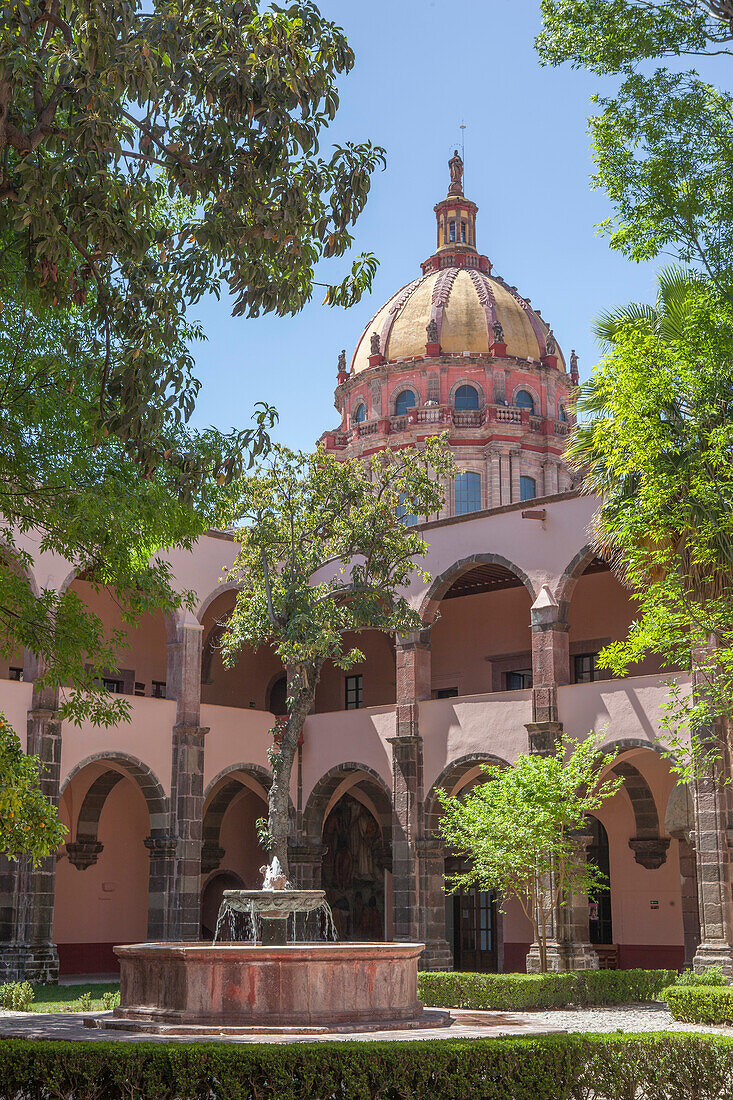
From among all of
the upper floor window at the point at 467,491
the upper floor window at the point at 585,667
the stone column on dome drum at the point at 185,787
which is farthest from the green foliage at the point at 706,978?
the upper floor window at the point at 467,491

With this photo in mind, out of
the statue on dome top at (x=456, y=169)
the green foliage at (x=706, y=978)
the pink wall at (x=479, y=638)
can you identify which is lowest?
the green foliage at (x=706, y=978)

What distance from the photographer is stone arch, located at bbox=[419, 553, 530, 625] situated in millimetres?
23359

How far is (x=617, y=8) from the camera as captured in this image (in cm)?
1147

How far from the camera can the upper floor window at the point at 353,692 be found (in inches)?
1156

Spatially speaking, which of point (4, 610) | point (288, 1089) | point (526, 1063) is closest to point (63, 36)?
point (4, 610)

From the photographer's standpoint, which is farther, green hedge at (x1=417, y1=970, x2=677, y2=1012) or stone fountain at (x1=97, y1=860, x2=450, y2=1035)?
green hedge at (x1=417, y1=970, x2=677, y2=1012)

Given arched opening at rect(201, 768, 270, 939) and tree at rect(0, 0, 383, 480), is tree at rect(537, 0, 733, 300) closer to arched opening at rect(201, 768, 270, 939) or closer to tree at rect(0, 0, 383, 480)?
tree at rect(0, 0, 383, 480)

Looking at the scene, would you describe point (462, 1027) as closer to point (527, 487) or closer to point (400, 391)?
point (527, 487)

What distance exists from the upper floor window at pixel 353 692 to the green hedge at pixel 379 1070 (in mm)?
20455

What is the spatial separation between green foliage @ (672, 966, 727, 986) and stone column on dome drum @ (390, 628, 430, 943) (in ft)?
20.4

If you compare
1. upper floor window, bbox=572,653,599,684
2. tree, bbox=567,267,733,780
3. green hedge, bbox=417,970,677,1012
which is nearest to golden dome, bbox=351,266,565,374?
upper floor window, bbox=572,653,599,684

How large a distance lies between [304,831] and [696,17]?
60.2 feet

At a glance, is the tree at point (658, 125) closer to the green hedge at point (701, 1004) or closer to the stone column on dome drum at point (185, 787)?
the green hedge at point (701, 1004)

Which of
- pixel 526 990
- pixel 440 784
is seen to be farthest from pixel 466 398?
pixel 526 990
